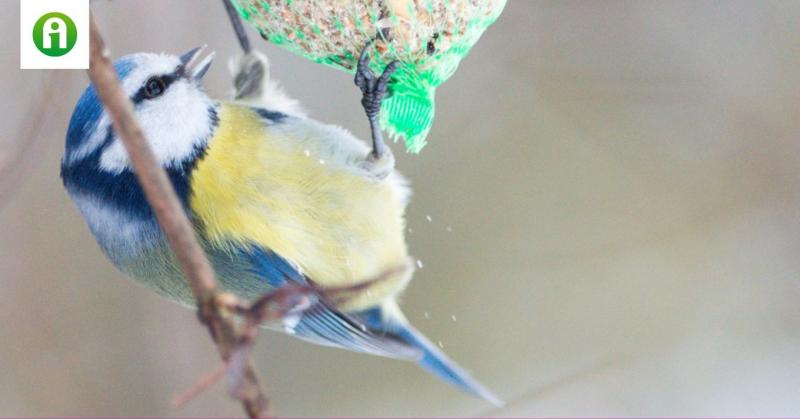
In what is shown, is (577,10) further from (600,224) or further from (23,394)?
(23,394)

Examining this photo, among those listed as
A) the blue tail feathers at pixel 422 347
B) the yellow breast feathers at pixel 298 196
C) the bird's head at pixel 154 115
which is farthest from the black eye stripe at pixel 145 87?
the blue tail feathers at pixel 422 347

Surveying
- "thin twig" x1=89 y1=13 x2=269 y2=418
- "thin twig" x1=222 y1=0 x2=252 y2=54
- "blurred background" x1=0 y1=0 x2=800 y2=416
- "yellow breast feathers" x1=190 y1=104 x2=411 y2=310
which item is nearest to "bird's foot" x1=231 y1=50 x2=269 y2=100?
"thin twig" x1=222 y1=0 x2=252 y2=54

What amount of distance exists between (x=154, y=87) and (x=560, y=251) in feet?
→ 5.47

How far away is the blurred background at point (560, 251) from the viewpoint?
2107mm

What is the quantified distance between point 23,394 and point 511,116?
136 cm

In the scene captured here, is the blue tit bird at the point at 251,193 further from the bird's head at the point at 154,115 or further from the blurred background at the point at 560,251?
the blurred background at the point at 560,251

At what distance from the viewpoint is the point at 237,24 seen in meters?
1.29

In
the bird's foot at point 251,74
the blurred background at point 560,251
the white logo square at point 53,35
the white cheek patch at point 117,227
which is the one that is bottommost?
the blurred background at point 560,251

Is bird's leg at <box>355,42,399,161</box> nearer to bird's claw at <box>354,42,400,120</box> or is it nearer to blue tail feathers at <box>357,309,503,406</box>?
bird's claw at <box>354,42,400,120</box>

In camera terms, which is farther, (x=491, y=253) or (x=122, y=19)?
(x=491, y=253)

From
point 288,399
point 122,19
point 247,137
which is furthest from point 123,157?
point 288,399

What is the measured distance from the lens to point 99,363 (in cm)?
216

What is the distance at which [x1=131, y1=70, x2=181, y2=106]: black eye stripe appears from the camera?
1059mm

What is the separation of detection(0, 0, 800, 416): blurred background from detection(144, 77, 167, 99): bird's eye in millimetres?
930
